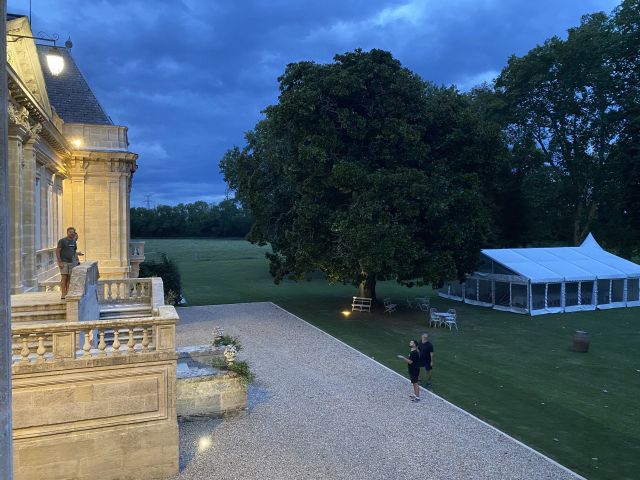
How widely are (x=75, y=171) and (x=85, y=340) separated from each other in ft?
52.5

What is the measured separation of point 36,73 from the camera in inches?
614

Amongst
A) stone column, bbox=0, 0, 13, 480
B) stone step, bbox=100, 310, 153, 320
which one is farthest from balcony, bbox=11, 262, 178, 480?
stone step, bbox=100, 310, 153, 320

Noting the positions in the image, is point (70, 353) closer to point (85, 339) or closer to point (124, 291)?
point (85, 339)

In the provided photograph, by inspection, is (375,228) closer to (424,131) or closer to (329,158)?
(329,158)

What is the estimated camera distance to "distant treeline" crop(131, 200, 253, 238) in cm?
10356

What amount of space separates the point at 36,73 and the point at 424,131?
16337 mm

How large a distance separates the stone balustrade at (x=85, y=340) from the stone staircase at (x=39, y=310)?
1.81 m

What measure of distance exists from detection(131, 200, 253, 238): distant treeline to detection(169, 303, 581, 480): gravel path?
9066 centimetres

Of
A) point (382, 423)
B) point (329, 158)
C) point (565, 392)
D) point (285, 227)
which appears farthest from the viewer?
point (285, 227)

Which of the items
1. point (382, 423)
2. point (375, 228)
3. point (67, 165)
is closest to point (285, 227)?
point (375, 228)

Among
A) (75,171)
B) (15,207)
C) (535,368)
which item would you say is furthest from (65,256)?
(535,368)

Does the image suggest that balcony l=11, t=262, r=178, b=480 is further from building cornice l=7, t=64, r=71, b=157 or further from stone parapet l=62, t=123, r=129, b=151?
stone parapet l=62, t=123, r=129, b=151

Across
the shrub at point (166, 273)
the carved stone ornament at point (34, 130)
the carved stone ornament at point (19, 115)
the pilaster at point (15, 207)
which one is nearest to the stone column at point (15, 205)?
the pilaster at point (15, 207)

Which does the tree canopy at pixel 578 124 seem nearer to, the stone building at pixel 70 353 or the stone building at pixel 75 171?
the stone building at pixel 75 171
